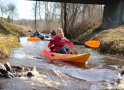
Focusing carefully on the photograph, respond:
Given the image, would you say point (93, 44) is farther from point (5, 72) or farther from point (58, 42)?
point (5, 72)

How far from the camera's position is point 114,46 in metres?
11.7

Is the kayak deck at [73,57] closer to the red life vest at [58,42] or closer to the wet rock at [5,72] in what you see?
the red life vest at [58,42]

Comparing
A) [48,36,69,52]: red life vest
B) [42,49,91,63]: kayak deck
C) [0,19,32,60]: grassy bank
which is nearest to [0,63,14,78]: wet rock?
[0,19,32,60]: grassy bank

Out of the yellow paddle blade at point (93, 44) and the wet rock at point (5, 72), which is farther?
the yellow paddle blade at point (93, 44)

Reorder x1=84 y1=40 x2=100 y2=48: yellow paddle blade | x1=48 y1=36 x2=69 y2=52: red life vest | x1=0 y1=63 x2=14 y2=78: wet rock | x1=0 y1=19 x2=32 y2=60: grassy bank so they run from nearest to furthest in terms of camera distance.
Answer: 1. x1=0 y1=63 x2=14 y2=78: wet rock
2. x1=0 y1=19 x2=32 y2=60: grassy bank
3. x1=48 y1=36 x2=69 y2=52: red life vest
4. x1=84 y1=40 x2=100 y2=48: yellow paddle blade

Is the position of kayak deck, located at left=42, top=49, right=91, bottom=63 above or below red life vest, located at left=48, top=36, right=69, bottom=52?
below

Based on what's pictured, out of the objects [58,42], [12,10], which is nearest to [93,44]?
[58,42]

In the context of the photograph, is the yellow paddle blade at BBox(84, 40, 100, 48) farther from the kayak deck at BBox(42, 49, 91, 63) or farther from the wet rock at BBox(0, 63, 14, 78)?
the wet rock at BBox(0, 63, 14, 78)

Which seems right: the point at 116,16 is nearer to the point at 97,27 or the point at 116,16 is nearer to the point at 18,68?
the point at 97,27

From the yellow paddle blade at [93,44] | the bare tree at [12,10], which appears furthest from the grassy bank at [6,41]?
the bare tree at [12,10]

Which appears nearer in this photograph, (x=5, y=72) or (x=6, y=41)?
(x=5, y=72)

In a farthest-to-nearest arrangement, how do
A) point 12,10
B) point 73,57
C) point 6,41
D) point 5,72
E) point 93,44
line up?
point 12,10, point 6,41, point 93,44, point 73,57, point 5,72

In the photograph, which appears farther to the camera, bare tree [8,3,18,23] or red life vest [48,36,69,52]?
bare tree [8,3,18,23]

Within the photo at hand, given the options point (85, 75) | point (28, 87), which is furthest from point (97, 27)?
point (28, 87)
